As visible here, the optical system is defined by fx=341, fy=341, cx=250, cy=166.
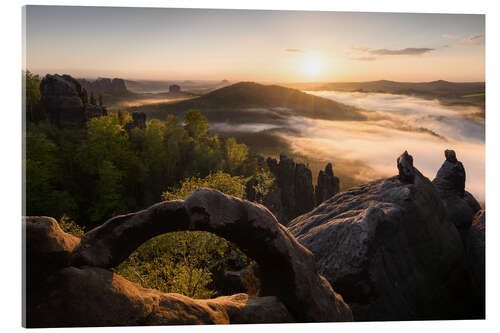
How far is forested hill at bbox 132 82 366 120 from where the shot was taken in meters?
13.9

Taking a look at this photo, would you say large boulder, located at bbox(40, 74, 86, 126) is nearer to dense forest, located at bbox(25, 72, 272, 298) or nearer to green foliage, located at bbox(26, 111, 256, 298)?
dense forest, located at bbox(25, 72, 272, 298)

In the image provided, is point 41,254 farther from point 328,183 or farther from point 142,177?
point 142,177

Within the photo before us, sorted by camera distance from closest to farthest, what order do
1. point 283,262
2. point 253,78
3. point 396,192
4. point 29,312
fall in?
point 29,312 < point 283,262 < point 396,192 < point 253,78

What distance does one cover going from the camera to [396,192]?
1238 cm

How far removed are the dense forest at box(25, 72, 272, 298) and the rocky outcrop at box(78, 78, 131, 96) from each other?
183 centimetres

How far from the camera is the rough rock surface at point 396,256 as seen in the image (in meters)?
10.2

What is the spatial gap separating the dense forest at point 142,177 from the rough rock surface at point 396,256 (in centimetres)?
575

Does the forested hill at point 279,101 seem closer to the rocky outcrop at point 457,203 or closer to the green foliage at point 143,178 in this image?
the green foliage at point 143,178

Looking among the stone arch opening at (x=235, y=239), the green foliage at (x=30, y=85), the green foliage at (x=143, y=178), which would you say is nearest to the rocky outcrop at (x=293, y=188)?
the green foliage at (x=143, y=178)

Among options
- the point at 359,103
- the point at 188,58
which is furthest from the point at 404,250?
the point at 188,58

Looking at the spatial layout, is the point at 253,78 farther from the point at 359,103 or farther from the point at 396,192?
the point at 396,192

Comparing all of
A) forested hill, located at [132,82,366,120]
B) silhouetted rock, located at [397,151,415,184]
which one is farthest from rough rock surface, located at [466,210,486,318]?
forested hill, located at [132,82,366,120]

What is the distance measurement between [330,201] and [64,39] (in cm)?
1105

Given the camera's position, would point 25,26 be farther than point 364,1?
No
